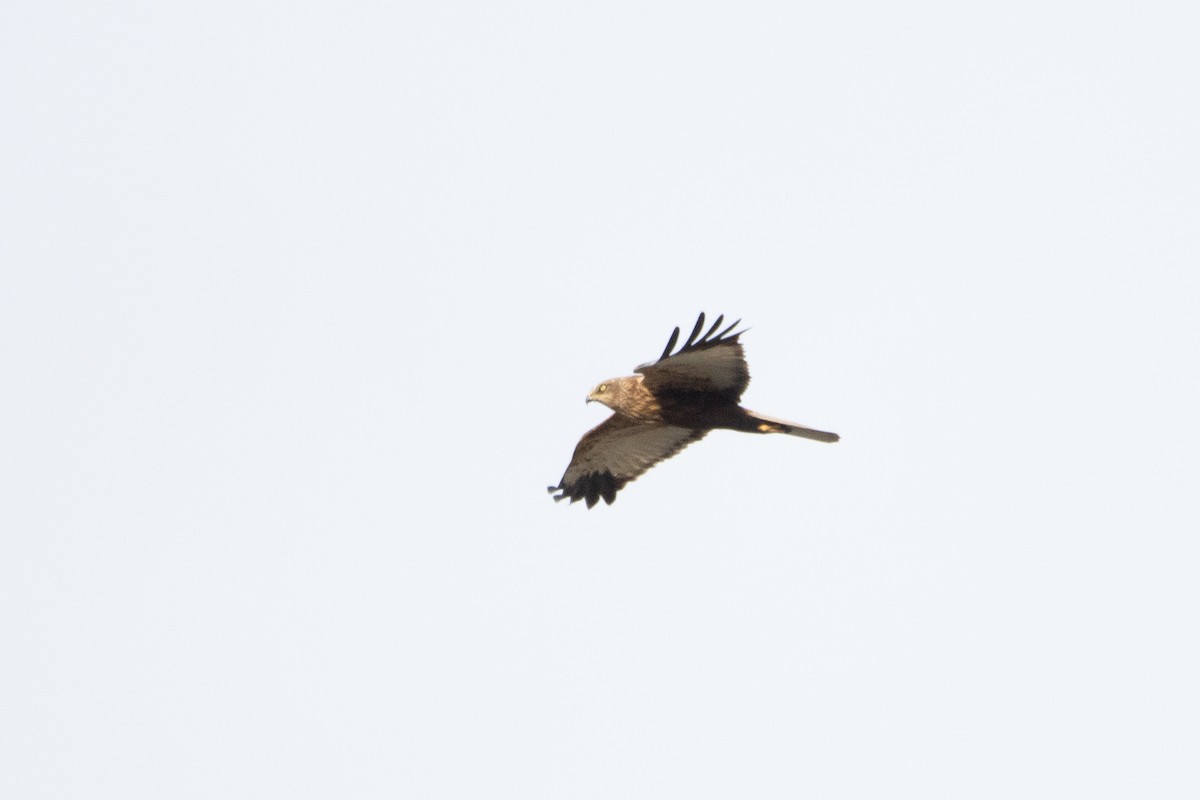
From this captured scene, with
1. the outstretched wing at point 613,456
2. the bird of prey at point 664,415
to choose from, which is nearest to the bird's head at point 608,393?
the bird of prey at point 664,415

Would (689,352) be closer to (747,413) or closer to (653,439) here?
(747,413)

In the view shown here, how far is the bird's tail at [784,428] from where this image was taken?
13797 mm

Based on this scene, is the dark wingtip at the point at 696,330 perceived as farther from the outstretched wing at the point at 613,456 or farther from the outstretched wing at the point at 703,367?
the outstretched wing at the point at 613,456

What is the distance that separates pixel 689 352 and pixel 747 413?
2.95 feet

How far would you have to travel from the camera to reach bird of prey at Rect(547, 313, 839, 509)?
43.8ft

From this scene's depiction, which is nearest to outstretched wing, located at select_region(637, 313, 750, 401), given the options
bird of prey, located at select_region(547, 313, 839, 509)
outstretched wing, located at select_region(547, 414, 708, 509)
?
bird of prey, located at select_region(547, 313, 839, 509)

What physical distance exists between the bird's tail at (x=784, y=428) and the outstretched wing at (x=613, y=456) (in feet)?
3.98

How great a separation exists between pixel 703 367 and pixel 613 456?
224 cm

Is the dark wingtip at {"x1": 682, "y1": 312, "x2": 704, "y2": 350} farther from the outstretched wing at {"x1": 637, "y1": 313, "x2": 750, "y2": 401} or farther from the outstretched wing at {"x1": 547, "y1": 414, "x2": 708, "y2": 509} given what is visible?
the outstretched wing at {"x1": 547, "y1": 414, "x2": 708, "y2": 509}

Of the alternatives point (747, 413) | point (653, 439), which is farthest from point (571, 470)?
point (747, 413)

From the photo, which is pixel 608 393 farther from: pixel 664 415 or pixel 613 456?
pixel 613 456

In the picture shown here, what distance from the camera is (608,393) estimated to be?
14164mm

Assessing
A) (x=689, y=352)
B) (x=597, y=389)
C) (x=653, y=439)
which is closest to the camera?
(x=689, y=352)

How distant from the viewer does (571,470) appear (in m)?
15.5
